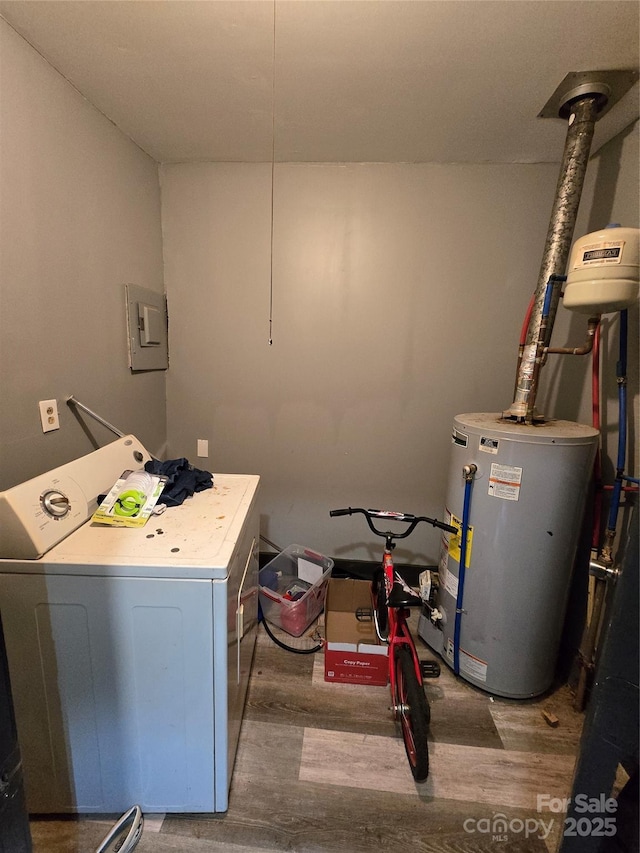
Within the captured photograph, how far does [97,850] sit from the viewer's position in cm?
99

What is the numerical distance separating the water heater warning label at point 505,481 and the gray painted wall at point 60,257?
163 cm

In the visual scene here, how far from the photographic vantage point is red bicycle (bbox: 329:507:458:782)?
1.17m

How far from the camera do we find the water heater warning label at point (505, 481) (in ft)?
4.34

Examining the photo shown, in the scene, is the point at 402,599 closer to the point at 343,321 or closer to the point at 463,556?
the point at 463,556

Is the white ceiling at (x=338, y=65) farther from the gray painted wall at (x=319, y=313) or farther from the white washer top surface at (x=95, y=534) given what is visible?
the white washer top surface at (x=95, y=534)

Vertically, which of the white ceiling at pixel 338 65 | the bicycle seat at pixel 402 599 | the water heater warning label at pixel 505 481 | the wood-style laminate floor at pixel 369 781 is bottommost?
the wood-style laminate floor at pixel 369 781

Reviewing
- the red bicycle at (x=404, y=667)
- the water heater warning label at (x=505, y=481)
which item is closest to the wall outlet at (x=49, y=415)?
the red bicycle at (x=404, y=667)

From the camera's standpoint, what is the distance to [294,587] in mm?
1958

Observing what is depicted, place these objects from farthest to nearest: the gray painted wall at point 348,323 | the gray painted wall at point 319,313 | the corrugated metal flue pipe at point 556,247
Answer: the gray painted wall at point 348,323 → the gray painted wall at point 319,313 → the corrugated metal flue pipe at point 556,247

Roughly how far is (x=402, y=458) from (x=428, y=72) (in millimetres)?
1648

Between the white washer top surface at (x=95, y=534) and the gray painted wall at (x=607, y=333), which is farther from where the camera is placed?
the gray painted wall at (x=607, y=333)

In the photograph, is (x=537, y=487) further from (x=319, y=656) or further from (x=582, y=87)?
(x=582, y=87)

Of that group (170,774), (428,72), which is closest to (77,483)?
(170,774)

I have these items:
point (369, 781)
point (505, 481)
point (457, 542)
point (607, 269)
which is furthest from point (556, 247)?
point (369, 781)
